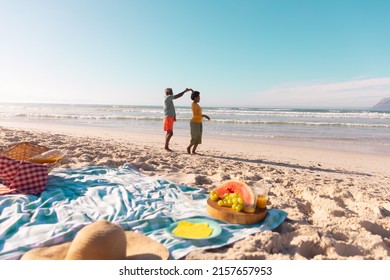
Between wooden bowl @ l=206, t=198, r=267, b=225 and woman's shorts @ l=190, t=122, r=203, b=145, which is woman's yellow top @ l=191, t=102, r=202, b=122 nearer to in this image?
woman's shorts @ l=190, t=122, r=203, b=145

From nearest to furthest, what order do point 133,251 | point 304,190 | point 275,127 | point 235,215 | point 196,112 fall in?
point 133,251, point 235,215, point 304,190, point 196,112, point 275,127

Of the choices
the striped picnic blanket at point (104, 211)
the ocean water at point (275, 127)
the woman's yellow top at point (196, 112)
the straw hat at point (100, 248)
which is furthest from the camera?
the ocean water at point (275, 127)

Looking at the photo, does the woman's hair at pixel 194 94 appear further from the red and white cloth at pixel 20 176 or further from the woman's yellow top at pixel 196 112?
the red and white cloth at pixel 20 176

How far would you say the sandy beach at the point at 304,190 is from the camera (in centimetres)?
283

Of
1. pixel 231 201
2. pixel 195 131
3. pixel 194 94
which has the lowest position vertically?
pixel 231 201

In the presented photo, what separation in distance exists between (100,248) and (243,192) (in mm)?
1843

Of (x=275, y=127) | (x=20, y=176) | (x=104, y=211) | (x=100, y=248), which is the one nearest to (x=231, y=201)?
(x=104, y=211)

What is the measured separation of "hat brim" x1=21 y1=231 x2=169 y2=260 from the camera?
95.3 inches

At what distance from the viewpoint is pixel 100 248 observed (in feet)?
6.86

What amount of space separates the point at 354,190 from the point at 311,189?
0.80 m

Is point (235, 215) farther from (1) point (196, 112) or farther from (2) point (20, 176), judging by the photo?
(1) point (196, 112)

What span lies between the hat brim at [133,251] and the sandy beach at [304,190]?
10.7 inches

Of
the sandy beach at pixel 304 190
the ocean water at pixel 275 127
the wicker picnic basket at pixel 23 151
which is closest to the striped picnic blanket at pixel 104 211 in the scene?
the sandy beach at pixel 304 190

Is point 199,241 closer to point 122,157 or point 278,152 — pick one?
point 122,157
